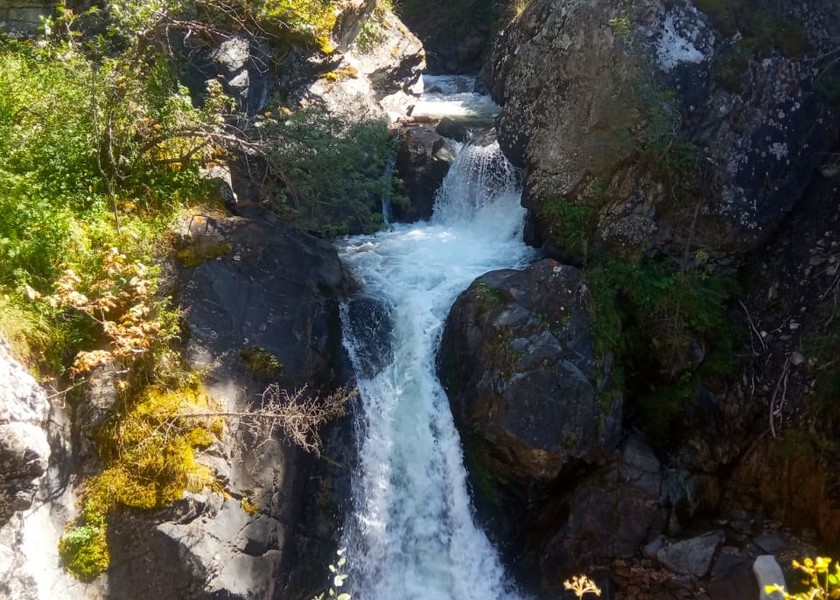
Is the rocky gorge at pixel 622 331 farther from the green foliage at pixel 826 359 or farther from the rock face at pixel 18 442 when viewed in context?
the rock face at pixel 18 442

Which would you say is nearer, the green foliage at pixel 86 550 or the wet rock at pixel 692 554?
the green foliage at pixel 86 550

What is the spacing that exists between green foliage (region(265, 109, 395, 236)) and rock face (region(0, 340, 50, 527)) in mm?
3709

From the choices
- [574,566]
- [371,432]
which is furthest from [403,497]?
[574,566]

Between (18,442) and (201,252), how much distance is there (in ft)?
9.73

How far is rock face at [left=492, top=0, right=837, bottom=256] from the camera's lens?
24.6 feet

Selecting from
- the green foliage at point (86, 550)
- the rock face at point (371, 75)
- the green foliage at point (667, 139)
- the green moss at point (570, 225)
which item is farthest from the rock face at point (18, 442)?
the rock face at point (371, 75)

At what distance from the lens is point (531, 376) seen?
680cm

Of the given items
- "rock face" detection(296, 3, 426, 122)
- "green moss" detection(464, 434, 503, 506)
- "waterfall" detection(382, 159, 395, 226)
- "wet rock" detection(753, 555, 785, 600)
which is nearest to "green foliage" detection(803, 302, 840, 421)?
"wet rock" detection(753, 555, 785, 600)

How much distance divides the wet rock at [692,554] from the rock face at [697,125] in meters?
3.35

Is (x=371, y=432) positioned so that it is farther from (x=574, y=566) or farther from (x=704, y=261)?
(x=704, y=261)

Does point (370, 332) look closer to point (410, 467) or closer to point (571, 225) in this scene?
point (410, 467)

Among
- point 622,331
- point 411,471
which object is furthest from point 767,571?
point 411,471

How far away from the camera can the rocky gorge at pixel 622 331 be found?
252 inches

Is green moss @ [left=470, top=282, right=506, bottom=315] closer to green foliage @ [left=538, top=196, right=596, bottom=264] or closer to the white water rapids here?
the white water rapids
